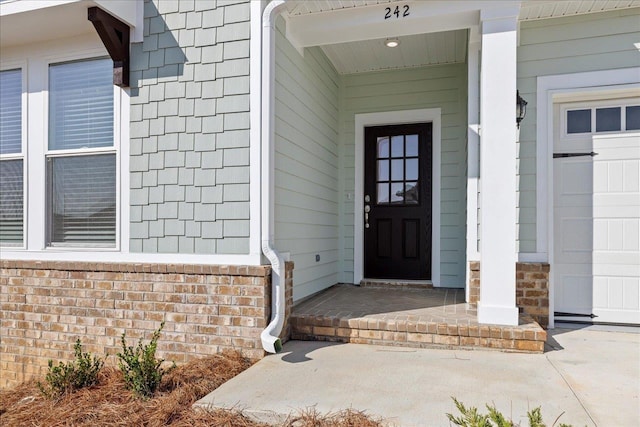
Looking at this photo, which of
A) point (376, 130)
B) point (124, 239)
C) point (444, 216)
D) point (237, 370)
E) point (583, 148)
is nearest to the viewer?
point (237, 370)

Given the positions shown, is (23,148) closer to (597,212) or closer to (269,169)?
(269,169)

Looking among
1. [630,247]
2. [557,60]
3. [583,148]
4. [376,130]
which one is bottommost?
[630,247]

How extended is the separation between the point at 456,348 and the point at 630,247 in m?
1.90

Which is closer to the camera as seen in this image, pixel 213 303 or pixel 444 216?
pixel 213 303

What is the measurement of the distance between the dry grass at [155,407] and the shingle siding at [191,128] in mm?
873

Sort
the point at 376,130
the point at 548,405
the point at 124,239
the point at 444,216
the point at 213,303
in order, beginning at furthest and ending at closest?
the point at 376,130 → the point at 444,216 → the point at 124,239 → the point at 213,303 → the point at 548,405

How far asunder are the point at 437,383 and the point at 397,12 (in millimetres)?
2768

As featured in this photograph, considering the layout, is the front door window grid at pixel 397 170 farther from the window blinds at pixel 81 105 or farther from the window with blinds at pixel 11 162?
the window with blinds at pixel 11 162

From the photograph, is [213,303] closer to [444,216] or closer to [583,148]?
[444,216]

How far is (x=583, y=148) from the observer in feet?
12.2

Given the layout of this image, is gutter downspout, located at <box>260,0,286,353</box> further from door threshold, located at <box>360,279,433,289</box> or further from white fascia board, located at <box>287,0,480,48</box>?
door threshold, located at <box>360,279,433,289</box>

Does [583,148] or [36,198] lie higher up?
[583,148]

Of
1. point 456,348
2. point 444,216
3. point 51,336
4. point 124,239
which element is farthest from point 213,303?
point 444,216

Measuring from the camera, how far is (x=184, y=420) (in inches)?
89.0
